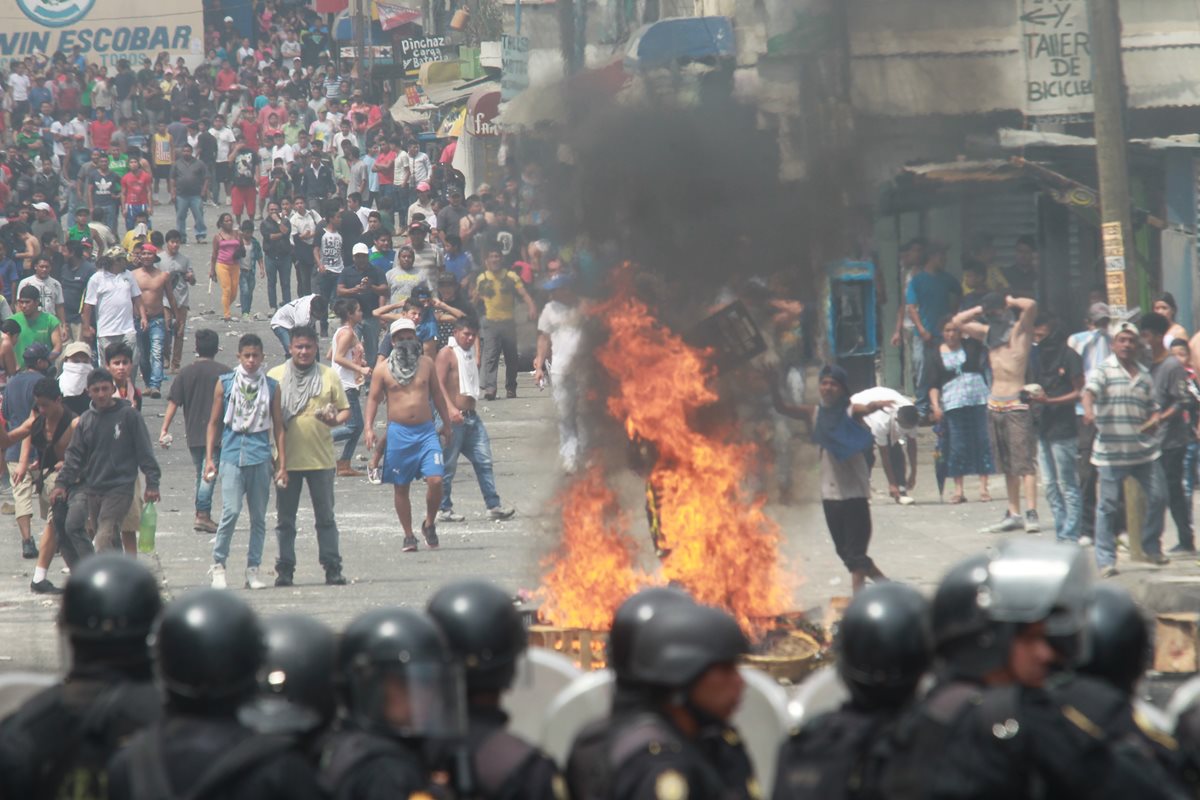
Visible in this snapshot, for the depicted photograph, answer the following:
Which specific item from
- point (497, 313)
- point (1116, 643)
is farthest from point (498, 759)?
point (497, 313)

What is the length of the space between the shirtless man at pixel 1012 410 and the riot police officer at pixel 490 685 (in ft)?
30.8

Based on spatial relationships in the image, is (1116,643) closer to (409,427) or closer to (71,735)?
(71,735)

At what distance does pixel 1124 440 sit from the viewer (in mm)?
11469

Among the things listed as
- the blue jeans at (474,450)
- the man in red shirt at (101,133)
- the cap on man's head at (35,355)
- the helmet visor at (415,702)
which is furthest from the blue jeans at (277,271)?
the helmet visor at (415,702)

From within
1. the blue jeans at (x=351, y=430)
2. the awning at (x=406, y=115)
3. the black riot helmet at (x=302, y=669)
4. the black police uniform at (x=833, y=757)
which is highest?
the awning at (x=406, y=115)

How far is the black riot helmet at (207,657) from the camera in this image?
11.9 ft

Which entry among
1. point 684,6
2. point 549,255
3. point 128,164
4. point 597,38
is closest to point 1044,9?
point 549,255

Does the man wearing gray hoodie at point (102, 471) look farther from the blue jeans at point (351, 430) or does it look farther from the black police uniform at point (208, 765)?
the black police uniform at point (208, 765)

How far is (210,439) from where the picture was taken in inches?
498

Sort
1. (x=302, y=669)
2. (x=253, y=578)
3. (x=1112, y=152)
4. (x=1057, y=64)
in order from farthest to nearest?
(x=1057, y=64)
(x=253, y=578)
(x=1112, y=152)
(x=302, y=669)

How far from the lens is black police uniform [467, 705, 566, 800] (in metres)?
3.71

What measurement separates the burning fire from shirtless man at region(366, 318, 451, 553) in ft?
8.08

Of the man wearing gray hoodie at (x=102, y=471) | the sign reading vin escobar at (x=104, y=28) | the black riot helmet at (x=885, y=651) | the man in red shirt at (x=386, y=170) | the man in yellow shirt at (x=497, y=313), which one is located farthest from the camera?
the sign reading vin escobar at (x=104, y=28)

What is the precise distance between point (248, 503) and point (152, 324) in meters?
7.44
